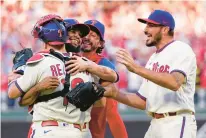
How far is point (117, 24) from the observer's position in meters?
11.3

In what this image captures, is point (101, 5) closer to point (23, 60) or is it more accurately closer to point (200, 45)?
point (200, 45)

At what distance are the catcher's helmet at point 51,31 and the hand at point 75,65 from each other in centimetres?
18

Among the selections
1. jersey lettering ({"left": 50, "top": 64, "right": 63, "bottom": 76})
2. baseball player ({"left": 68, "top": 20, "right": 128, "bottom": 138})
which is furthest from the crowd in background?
jersey lettering ({"left": 50, "top": 64, "right": 63, "bottom": 76})

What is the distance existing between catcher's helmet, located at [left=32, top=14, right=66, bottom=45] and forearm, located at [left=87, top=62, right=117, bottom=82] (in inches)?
11.9

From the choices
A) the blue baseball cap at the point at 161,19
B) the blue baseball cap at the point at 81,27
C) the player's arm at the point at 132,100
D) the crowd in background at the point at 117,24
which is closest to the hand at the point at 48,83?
the player's arm at the point at 132,100

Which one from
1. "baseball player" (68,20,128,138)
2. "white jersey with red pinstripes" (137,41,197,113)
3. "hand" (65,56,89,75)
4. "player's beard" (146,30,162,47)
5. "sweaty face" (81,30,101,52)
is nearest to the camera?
"hand" (65,56,89,75)

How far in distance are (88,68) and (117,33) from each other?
6522 mm

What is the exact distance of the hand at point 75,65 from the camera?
4.51 m

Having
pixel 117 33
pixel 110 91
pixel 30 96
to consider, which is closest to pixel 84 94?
pixel 30 96

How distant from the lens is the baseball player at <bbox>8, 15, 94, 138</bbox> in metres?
4.47

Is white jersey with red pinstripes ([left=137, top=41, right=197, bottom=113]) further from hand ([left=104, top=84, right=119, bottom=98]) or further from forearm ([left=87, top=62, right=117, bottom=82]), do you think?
forearm ([left=87, top=62, right=117, bottom=82])

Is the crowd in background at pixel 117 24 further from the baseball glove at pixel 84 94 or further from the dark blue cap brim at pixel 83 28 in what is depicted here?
the baseball glove at pixel 84 94

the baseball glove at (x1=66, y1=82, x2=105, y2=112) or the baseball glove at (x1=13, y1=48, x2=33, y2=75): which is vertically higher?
the baseball glove at (x1=13, y1=48, x2=33, y2=75)

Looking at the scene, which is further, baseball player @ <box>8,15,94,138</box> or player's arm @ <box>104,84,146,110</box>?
player's arm @ <box>104,84,146,110</box>
